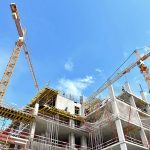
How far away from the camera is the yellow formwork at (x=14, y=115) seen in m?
26.5

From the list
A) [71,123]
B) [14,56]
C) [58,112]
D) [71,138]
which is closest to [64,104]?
[58,112]

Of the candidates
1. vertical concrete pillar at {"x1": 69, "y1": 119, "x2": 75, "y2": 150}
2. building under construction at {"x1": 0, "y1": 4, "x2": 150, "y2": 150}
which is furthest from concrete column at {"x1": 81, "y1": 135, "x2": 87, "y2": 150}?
vertical concrete pillar at {"x1": 69, "y1": 119, "x2": 75, "y2": 150}

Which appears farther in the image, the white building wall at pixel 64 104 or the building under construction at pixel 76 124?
the white building wall at pixel 64 104

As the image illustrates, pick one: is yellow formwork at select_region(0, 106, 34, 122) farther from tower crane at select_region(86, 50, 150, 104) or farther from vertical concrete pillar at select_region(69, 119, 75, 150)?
tower crane at select_region(86, 50, 150, 104)

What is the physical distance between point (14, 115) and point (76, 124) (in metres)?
11.7

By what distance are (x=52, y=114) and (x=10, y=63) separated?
20.6 m

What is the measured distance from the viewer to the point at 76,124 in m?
34.9

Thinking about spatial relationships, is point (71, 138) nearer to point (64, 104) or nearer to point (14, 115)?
point (64, 104)

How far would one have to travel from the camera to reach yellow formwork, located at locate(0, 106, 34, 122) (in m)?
26.5

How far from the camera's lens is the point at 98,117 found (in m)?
34.2

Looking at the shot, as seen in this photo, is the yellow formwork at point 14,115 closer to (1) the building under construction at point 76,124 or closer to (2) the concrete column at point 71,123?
(1) the building under construction at point 76,124

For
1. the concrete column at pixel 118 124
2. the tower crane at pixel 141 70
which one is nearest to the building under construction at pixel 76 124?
the concrete column at pixel 118 124

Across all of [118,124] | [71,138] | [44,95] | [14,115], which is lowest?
[118,124]

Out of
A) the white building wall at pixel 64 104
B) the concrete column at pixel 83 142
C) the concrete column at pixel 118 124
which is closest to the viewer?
the concrete column at pixel 118 124
